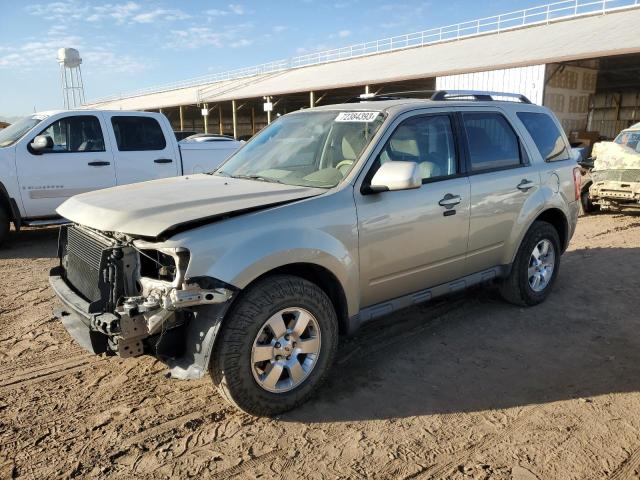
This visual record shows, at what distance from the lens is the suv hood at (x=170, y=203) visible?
2.92m

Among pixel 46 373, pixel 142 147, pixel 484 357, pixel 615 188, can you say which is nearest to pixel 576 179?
pixel 484 357

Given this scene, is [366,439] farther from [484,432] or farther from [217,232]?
[217,232]

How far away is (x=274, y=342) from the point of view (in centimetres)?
313

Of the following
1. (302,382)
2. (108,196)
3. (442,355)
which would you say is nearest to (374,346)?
(442,355)

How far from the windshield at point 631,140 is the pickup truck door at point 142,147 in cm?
882

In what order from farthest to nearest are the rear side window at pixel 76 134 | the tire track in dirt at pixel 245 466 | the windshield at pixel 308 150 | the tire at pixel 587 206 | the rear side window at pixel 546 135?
the tire at pixel 587 206, the rear side window at pixel 76 134, the rear side window at pixel 546 135, the windshield at pixel 308 150, the tire track in dirt at pixel 245 466

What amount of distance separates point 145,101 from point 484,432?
56219mm

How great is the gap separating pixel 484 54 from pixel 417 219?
21.2 meters

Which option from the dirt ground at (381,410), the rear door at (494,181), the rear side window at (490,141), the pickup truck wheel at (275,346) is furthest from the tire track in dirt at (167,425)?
the rear side window at (490,141)

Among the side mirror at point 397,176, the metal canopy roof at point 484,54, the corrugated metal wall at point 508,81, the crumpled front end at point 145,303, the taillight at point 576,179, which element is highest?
the metal canopy roof at point 484,54

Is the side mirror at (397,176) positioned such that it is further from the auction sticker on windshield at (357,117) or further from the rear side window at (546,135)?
the rear side window at (546,135)

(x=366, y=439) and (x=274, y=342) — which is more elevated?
(x=274, y=342)

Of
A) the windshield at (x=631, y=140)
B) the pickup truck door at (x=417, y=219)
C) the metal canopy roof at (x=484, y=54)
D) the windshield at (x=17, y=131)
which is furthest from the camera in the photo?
the metal canopy roof at (x=484, y=54)

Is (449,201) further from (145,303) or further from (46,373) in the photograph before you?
(46,373)
